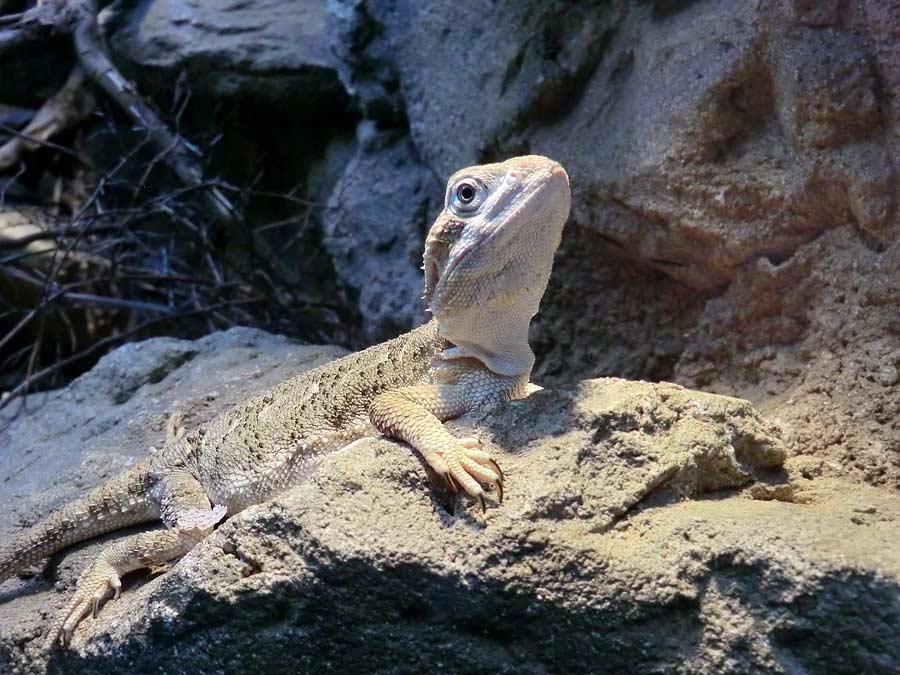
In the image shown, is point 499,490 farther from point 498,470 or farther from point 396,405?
point 396,405

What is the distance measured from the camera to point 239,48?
646cm

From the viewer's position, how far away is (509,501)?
242 centimetres

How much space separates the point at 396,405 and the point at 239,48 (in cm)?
443

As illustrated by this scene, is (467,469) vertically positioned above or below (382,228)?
above

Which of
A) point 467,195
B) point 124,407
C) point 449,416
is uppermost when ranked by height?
point 467,195

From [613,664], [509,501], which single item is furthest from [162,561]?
[613,664]

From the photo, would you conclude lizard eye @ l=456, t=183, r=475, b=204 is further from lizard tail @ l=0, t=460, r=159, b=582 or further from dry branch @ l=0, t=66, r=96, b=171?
dry branch @ l=0, t=66, r=96, b=171

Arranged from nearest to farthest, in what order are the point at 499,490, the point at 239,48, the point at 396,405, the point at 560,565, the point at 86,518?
the point at 560,565, the point at 499,490, the point at 396,405, the point at 86,518, the point at 239,48

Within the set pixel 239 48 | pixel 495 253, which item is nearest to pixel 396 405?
pixel 495 253

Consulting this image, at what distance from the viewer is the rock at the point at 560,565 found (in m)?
2.19

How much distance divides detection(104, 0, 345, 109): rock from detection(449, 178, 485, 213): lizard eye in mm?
3693

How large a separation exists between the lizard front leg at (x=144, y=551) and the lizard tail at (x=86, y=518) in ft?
0.68

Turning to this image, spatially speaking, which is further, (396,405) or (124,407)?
(124,407)

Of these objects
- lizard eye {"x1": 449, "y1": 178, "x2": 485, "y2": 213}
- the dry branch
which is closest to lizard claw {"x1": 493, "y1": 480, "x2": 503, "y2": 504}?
lizard eye {"x1": 449, "y1": 178, "x2": 485, "y2": 213}
